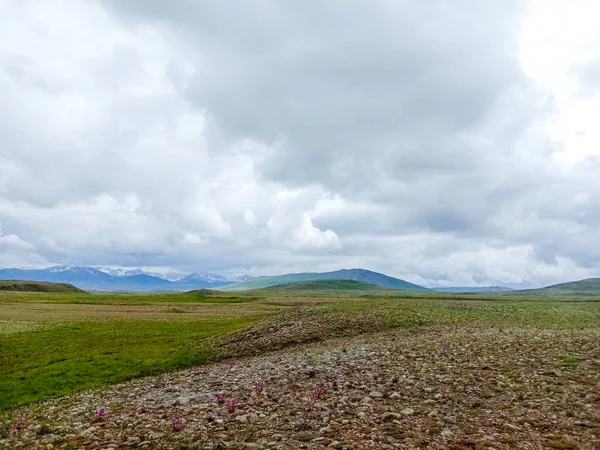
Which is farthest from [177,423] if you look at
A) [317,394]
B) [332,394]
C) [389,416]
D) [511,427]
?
[511,427]

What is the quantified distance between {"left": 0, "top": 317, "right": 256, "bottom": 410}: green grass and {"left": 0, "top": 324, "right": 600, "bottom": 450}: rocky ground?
4232 mm

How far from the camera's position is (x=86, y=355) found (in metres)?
38.5

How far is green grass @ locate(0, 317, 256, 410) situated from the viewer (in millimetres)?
27359

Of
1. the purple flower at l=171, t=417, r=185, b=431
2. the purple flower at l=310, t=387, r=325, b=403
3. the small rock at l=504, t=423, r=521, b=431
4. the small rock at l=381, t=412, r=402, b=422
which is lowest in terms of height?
the purple flower at l=171, t=417, r=185, b=431

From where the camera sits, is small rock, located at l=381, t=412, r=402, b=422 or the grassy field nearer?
small rock, located at l=381, t=412, r=402, b=422

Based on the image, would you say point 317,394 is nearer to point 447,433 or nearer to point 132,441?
point 447,433

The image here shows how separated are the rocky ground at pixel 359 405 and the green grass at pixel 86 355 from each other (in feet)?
13.9

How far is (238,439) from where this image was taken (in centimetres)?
1347

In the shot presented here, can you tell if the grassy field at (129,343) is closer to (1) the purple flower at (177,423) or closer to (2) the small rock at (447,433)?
(1) the purple flower at (177,423)

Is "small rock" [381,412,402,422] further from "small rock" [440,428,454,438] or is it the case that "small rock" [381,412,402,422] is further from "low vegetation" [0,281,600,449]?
"small rock" [440,428,454,438]

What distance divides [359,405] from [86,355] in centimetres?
3105

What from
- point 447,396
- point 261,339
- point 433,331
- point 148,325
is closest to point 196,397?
point 447,396

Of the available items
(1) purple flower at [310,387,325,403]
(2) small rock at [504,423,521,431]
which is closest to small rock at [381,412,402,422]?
(2) small rock at [504,423,521,431]

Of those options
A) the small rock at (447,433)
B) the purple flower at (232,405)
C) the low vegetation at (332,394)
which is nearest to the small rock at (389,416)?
the low vegetation at (332,394)
